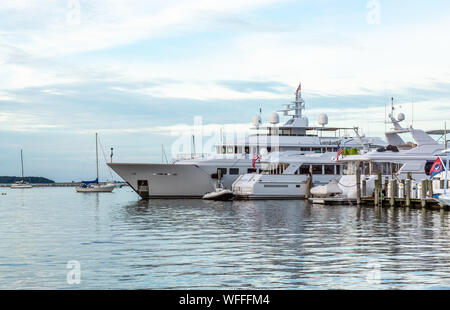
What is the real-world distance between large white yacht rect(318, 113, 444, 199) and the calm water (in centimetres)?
1831

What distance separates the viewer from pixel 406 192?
41156 mm

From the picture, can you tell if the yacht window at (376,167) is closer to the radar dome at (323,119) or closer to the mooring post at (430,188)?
A: the mooring post at (430,188)

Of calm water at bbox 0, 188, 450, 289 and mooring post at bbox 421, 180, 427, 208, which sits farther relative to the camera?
mooring post at bbox 421, 180, 427, 208

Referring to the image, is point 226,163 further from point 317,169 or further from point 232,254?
point 232,254

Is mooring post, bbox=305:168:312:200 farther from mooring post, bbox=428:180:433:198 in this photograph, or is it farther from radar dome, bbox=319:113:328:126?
mooring post, bbox=428:180:433:198

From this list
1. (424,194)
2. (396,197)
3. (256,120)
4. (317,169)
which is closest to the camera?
(424,194)

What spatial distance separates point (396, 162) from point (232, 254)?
3589 cm

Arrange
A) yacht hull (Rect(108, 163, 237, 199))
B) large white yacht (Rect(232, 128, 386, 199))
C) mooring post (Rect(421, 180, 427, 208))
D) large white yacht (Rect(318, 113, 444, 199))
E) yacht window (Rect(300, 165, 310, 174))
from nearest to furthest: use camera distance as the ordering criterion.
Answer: mooring post (Rect(421, 180, 427, 208))
large white yacht (Rect(318, 113, 444, 199))
large white yacht (Rect(232, 128, 386, 199))
yacht hull (Rect(108, 163, 237, 199))
yacht window (Rect(300, 165, 310, 174))

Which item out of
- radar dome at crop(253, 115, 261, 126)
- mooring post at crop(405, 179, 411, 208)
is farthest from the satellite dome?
mooring post at crop(405, 179, 411, 208)

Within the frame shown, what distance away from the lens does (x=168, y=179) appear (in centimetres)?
5806

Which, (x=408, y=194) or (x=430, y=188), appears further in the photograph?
(x=408, y=194)

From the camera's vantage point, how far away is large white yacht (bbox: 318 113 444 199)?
1999 inches

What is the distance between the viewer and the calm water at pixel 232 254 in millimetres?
14523

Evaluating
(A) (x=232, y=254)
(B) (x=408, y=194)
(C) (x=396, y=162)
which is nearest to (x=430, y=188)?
(B) (x=408, y=194)
